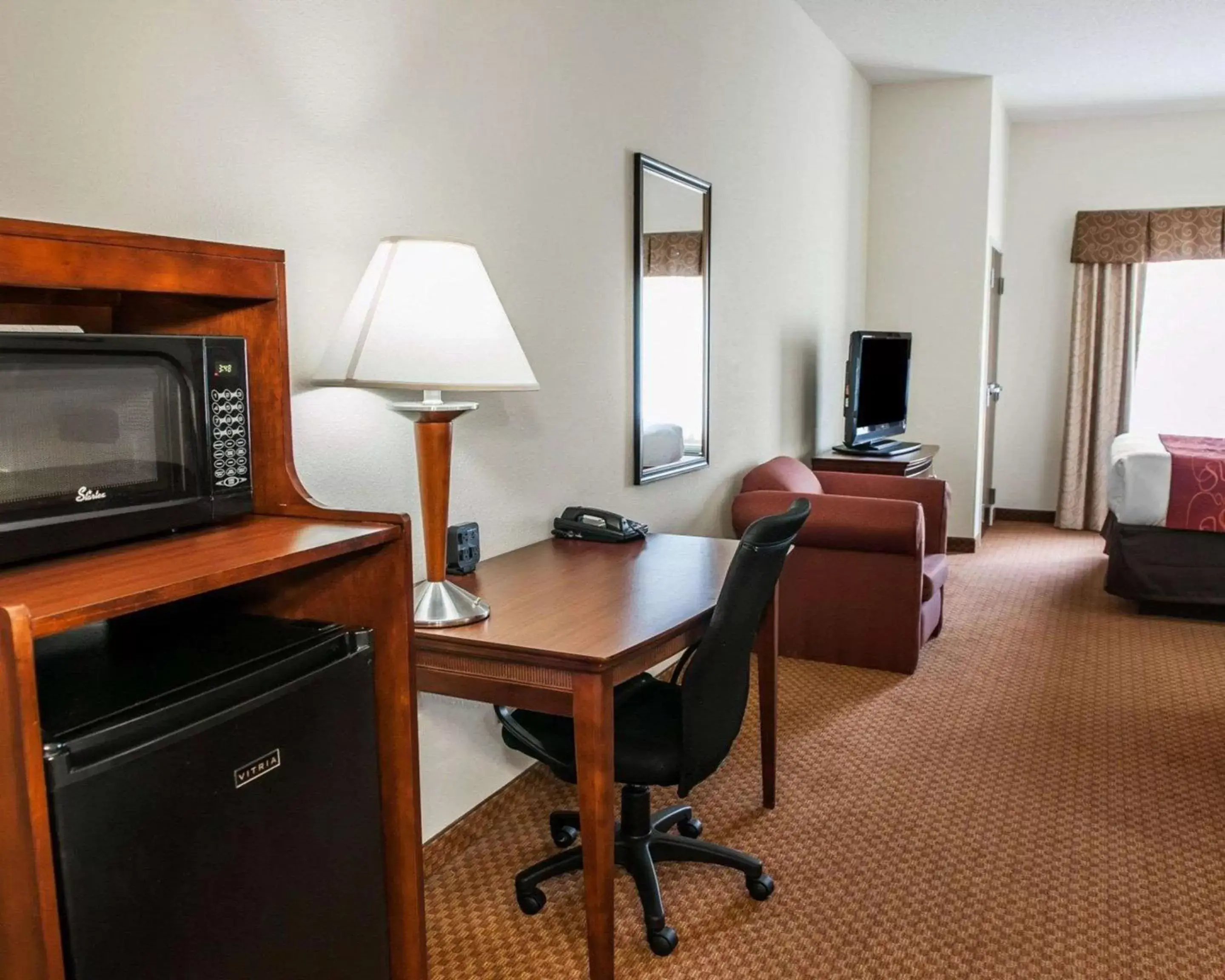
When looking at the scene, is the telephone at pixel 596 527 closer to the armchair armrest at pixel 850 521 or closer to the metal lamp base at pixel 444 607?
the metal lamp base at pixel 444 607

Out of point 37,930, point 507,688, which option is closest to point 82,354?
point 37,930

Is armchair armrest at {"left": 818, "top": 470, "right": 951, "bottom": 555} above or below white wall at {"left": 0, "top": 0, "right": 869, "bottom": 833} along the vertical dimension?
below

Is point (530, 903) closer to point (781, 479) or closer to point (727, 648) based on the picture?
point (727, 648)

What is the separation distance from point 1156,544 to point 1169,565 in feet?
0.35

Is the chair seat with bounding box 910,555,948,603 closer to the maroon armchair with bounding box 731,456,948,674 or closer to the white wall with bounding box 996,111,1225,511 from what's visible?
the maroon armchair with bounding box 731,456,948,674

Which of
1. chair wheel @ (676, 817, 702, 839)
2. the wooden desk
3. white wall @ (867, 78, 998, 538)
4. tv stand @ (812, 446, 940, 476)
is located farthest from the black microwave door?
white wall @ (867, 78, 998, 538)

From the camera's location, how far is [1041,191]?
6.80 meters

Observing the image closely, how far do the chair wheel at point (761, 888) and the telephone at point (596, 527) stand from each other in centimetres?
90

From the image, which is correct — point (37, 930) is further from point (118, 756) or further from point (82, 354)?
point (82, 354)

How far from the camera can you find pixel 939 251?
19.2 ft

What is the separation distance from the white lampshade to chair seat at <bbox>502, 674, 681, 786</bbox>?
687mm

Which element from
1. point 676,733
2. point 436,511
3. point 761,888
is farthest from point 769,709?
point 436,511

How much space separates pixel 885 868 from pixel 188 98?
216 centimetres

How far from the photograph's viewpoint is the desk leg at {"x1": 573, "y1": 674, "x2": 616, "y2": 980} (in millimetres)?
1750
